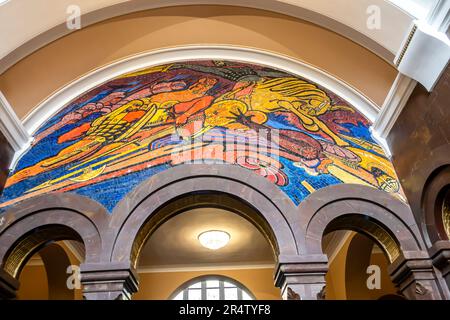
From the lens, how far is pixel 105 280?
410 centimetres

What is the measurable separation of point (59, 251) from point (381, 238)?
16.8 feet

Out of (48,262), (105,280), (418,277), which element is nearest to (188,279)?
(48,262)

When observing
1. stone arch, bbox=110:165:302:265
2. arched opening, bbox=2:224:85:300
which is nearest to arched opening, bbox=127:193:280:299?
arched opening, bbox=2:224:85:300

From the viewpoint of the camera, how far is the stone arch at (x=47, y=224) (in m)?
4.41

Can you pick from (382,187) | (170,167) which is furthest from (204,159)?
(382,187)

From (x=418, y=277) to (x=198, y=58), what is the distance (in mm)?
3349

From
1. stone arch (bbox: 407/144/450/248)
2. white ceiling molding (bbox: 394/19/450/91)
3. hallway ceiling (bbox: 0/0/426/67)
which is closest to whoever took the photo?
white ceiling molding (bbox: 394/19/450/91)

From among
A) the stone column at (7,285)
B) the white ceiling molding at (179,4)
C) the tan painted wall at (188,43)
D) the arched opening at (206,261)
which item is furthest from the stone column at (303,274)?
the arched opening at (206,261)

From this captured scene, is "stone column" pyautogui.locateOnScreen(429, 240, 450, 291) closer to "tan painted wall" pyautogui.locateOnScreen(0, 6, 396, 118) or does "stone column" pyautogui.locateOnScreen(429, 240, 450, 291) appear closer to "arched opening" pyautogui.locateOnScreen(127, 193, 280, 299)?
"tan painted wall" pyautogui.locateOnScreen(0, 6, 396, 118)

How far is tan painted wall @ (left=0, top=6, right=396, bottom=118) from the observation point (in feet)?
14.1

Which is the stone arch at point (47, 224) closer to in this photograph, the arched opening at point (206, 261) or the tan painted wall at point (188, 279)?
the arched opening at point (206, 261)

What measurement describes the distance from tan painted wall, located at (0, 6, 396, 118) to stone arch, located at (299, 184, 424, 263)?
1.13 metres

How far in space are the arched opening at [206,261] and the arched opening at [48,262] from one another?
1727 millimetres
